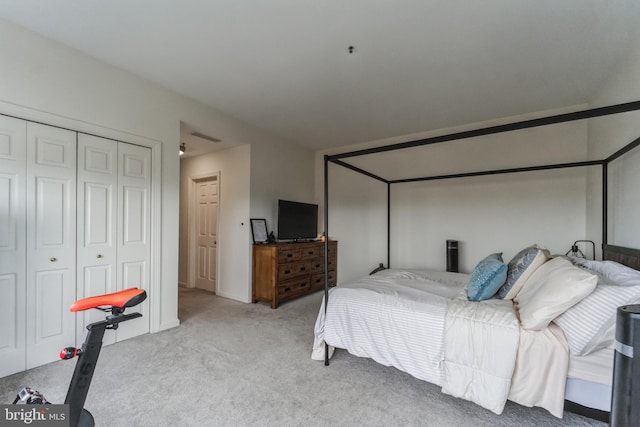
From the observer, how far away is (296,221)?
442 cm

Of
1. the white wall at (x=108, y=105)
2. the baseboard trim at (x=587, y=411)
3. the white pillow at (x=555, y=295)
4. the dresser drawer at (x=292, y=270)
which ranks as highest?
the white wall at (x=108, y=105)

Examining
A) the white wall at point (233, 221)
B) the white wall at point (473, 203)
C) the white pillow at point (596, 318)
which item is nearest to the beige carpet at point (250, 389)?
the white pillow at point (596, 318)

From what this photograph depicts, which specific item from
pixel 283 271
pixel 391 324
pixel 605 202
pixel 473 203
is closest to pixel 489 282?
pixel 391 324

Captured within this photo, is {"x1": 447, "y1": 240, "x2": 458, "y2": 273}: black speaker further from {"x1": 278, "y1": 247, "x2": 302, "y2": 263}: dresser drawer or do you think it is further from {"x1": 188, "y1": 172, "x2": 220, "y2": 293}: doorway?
{"x1": 188, "y1": 172, "x2": 220, "y2": 293}: doorway

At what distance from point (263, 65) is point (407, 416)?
289 cm

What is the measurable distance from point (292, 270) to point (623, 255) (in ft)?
11.0

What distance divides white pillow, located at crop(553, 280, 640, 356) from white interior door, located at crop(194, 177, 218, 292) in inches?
170

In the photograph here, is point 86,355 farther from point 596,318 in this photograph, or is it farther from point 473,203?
point 473,203

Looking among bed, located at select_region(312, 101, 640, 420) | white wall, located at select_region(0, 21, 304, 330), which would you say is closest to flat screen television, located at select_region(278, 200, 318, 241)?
white wall, located at select_region(0, 21, 304, 330)

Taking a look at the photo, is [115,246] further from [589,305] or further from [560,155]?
[560,155]

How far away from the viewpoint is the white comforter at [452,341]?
4.61ft

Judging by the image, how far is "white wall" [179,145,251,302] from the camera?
3.99 meters

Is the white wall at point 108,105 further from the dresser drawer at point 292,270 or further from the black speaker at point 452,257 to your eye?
the black speaker at point 452,257

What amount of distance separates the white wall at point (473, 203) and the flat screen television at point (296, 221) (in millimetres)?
651
